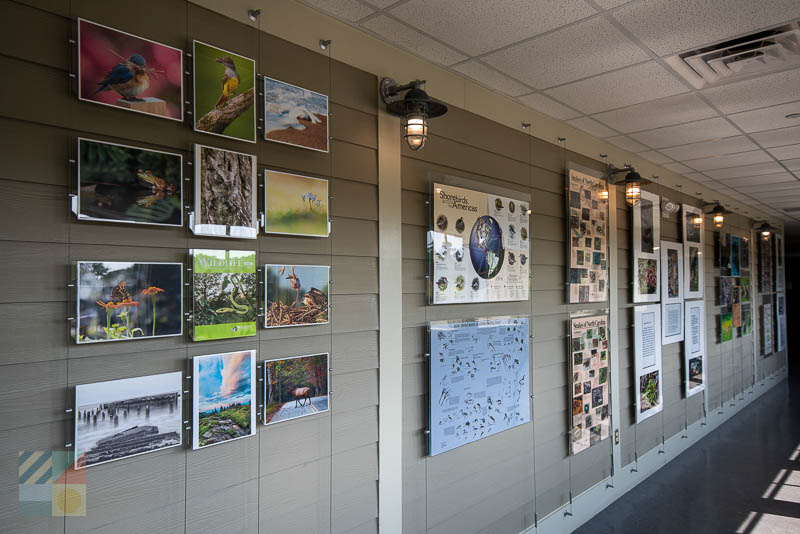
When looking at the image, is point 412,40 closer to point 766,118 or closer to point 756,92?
point 756,92

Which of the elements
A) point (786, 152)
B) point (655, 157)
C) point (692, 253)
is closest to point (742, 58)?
point (655, 157)

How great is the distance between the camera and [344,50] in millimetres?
2432

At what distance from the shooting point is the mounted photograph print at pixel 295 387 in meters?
2.08

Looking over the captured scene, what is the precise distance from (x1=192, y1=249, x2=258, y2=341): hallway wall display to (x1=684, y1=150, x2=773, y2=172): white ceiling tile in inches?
199

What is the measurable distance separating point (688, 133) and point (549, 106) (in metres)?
1.54

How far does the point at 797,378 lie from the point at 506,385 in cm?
1025

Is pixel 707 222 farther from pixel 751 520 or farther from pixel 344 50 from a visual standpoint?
pixel 344 50

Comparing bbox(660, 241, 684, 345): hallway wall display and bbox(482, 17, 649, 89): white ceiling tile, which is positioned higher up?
bbox(482, 17, 649, 89): white ceiling tile

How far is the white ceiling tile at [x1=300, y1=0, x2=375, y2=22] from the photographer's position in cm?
222

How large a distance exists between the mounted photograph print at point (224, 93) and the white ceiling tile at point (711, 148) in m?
4.23

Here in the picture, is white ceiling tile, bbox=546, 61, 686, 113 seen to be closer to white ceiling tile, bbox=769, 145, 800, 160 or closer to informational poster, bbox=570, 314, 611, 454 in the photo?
informational poster, bbox=570, 314, 611, 454

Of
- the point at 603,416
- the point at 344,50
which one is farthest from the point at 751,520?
the point at 344,50

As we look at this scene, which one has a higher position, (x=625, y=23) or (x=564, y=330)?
(x=625, y=23)

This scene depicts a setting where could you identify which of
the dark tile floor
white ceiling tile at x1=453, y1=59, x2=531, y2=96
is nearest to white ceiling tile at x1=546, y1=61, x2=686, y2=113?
white ceiling tile at x1=453, y1=59, x2=531, y2=96
